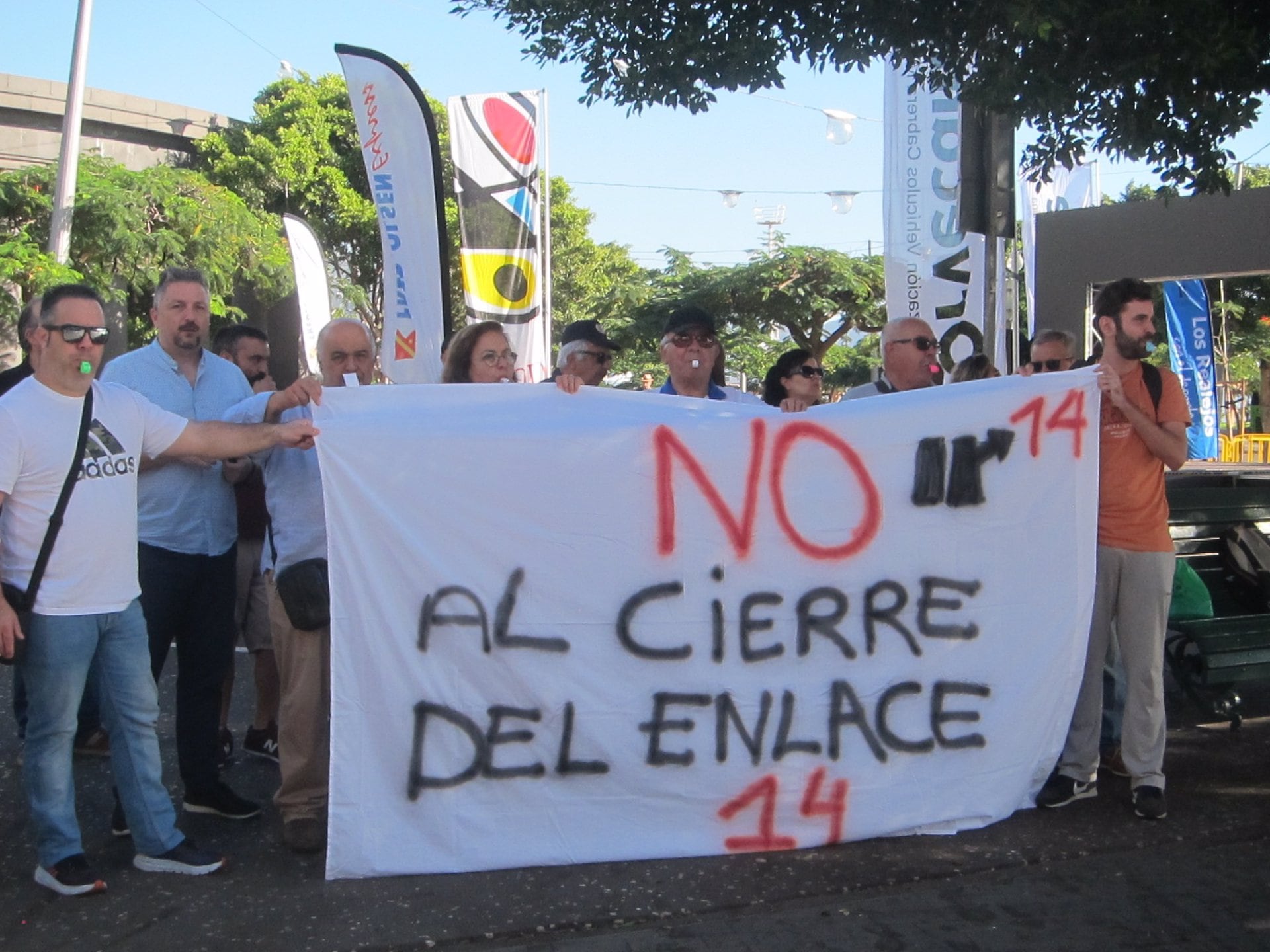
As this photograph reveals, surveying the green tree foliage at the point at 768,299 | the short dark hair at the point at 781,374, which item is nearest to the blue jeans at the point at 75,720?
the short dark hair at the point at 781,374

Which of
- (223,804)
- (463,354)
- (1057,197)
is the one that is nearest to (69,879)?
(223,804)

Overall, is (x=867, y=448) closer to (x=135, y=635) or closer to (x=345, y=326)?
(x=345, y=326)

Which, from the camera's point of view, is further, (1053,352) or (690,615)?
(1053,352)

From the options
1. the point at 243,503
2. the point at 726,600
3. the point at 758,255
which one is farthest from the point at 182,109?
the point at 726,600

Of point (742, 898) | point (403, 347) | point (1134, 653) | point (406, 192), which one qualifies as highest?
point (406, 192)

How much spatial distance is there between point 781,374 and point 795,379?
17cm

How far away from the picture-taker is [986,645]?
425 centimetres

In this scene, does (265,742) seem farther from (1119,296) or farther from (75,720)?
(1119,296)

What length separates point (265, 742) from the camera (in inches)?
210

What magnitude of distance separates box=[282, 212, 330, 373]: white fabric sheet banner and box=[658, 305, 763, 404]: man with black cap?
33.7 ft

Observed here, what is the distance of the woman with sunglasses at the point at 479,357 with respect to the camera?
4574 mm

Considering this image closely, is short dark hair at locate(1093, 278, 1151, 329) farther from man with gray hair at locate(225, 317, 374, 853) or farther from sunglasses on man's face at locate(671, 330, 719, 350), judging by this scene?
man with gray hair at locate(225, 317, 374, 853)

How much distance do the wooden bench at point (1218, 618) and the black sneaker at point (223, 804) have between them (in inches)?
145

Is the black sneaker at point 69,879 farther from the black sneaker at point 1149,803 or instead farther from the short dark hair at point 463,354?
the black sneaker at point 1149,803
